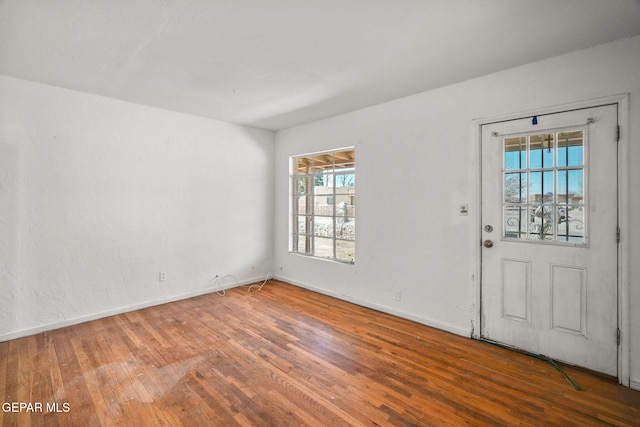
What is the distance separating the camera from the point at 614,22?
6.79 feet

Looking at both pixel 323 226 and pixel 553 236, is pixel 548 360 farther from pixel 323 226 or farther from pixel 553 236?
pixel 323 226

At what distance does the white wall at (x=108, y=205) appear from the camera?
9.99 feet

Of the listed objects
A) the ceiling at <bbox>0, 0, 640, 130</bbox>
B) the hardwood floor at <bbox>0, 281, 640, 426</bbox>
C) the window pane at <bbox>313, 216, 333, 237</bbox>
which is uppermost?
the ceiling at <bbox>0, 0, 640, 130</bbox>

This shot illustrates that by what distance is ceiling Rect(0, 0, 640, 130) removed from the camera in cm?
192

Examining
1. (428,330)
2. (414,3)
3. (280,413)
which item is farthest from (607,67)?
(280,413)

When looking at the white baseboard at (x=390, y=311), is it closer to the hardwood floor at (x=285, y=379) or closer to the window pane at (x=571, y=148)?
the hardwood floor at (x=285, y=379)

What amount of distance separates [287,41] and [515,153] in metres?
2.34

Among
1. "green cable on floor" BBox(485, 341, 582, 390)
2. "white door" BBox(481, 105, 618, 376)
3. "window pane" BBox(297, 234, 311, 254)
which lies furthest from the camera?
"window pane" BBox(297, 234, 311, 254)

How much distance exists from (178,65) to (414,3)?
6.88ft

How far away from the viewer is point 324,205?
4.76 meters

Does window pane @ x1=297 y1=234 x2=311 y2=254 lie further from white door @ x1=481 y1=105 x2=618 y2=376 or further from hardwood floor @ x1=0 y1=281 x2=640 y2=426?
white door @ x1=481 y1=105 x2=618 y2=376

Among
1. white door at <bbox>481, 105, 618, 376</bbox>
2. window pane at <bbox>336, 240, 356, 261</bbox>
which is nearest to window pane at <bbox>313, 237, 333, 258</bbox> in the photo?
window pane at <bbox>336, 240, 356, 261</bbox>

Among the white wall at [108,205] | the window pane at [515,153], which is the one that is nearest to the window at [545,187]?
the window pane at [515,153]

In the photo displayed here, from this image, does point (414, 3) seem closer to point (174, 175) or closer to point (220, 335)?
point (220, 335)
